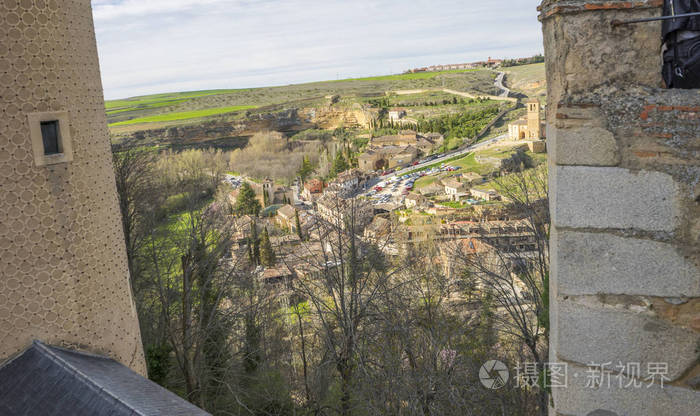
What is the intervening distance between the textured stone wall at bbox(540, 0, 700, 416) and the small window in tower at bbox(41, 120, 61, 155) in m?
6.63

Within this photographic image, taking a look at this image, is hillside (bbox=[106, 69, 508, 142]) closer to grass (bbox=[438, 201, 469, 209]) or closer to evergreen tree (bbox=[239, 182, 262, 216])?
evergreen tree (bbox=[239, 182, 262, 216])

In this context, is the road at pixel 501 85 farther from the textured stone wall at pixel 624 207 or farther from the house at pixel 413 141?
the textured stone wall at pixel 624 207

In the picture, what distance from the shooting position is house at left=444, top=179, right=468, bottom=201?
135 ft

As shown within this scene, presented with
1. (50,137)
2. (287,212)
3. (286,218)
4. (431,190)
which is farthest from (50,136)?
(431,190)

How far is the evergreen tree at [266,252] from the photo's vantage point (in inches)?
962

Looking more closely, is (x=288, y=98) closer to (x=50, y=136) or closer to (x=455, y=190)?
(x=455, y=190)

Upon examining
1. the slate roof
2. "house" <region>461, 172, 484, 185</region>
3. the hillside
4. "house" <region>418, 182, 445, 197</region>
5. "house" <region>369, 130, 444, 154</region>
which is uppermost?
the hillside

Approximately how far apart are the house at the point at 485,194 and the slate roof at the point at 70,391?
Result: 3306cm

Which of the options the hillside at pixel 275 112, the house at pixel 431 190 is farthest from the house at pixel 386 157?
the hillside at pixel 275 112

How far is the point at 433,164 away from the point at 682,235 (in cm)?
6284

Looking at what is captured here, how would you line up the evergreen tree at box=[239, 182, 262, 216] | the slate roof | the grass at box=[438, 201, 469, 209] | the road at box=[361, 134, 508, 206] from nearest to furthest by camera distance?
the slate roof, the grass at box=[438, 201, 469, 209], the evergreen tree at box=[239, 182, 262, 216], the road at box=[361, 134, 508, 206]

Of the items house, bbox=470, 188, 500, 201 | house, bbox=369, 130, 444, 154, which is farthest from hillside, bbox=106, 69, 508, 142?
house, bbox=470, 188, 500, 201

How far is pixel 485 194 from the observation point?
38.5 meters

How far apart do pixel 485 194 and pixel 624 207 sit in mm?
36988
